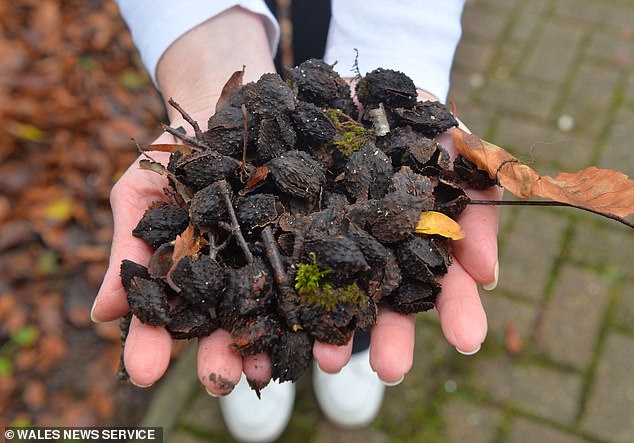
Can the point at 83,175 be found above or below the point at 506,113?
below

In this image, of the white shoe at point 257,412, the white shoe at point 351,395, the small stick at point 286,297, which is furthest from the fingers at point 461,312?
the white shoe at point 257,412

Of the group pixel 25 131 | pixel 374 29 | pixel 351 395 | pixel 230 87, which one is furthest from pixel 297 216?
pixel 25 131

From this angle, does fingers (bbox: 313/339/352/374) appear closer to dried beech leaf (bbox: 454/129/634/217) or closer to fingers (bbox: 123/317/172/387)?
fingers (bbox: 123/317/172/387)

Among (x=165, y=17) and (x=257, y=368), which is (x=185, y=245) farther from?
(x=165, y=17)

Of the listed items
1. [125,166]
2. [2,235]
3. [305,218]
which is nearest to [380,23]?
[305,218]

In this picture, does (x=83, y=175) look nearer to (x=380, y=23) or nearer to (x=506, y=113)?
(x=380, y=23)

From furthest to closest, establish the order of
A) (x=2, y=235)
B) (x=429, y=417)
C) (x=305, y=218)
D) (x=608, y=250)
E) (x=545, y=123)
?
(x=545, y=123) → (x=608, y=250) → (x=2, y=235) → (x=429, y=417) → (x=305, y=218)
